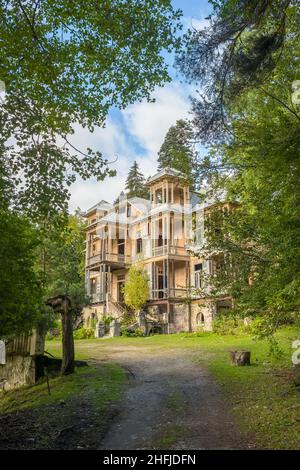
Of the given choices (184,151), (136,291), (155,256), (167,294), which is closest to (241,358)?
(184,151)

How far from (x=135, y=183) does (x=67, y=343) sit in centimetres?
4663

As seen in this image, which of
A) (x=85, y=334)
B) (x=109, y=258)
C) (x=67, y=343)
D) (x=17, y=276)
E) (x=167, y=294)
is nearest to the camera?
(x=17, y=276)

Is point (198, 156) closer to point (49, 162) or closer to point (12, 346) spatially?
point (49, 162)

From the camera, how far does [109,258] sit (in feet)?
121

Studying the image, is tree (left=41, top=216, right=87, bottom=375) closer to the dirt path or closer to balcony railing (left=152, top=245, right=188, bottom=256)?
the dirt path

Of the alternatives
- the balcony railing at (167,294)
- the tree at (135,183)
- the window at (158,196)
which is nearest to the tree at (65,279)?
the balcony railing at (167,294)

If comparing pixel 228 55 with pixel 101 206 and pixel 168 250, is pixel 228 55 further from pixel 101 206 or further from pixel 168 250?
pixel 101 206

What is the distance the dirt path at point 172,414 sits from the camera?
21.0 feet

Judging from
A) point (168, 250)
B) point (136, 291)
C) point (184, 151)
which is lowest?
point (136, 291)

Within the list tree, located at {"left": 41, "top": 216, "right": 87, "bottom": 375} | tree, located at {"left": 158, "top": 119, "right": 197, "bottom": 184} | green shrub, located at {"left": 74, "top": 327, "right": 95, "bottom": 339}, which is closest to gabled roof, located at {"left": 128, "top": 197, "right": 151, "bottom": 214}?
tree, located at {"left": 41, "top": 216, "right": 87, "bottom": 375}

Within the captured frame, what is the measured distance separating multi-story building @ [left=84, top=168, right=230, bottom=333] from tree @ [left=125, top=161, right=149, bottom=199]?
15963 millimetres

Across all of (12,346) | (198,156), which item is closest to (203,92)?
(198,156)

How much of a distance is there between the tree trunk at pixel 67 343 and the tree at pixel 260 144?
5716mm

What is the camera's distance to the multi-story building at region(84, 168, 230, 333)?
30547 mm
